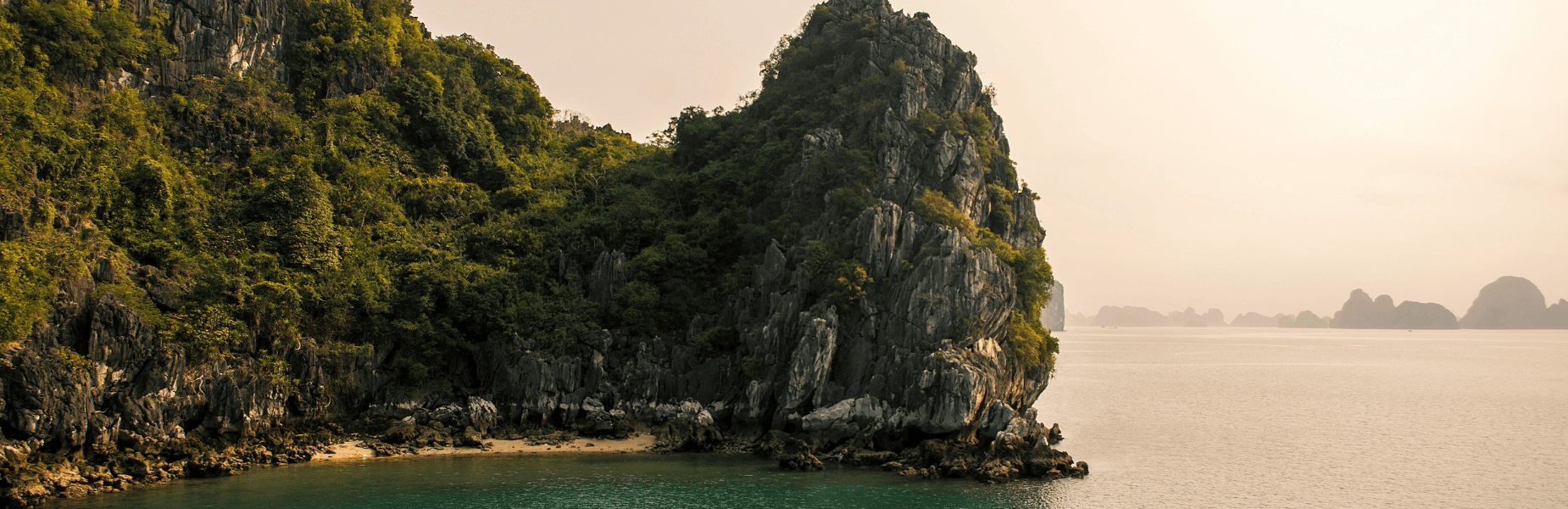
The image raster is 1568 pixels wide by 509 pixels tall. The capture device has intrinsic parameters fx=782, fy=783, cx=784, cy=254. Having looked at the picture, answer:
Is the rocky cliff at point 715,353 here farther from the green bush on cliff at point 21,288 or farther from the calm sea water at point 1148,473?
the calm sea water at point 1148,473

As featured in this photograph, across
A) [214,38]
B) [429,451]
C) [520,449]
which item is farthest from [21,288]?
[214,38]

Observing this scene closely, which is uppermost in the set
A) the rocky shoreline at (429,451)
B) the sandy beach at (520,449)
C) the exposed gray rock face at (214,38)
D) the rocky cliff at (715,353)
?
the exposed gray rock face at (214,38)

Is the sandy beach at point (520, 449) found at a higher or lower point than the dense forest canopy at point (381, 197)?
lower

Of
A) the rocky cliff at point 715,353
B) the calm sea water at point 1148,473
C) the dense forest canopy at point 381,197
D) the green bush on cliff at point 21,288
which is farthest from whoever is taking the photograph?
the dense forest canopy at point 381,197

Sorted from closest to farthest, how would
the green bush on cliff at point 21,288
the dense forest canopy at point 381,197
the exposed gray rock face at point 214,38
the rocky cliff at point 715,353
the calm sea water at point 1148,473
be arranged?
the green bush on cliff at point 21,288, the calm sea water at point 1148,473, the rocky cliff at point 715,353, the dense forest canopy at point 381,197, the exposed gray rock face at point 214,38

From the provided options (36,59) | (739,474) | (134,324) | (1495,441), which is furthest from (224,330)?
(1495,441)

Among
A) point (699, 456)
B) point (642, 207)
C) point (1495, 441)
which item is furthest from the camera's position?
point (642, 207)

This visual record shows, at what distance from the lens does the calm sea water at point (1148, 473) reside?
2973 cm

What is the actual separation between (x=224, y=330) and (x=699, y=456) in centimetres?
2207

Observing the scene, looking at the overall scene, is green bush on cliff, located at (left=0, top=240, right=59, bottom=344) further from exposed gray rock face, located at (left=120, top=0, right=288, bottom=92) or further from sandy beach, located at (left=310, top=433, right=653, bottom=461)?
exposed gray rock face, located at (left=120, top=0, right=288, bottom=92)

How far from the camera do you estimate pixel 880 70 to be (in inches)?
2050

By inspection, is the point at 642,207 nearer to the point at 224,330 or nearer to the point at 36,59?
the point at 224,330

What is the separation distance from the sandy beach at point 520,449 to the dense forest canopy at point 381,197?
4.73 meters

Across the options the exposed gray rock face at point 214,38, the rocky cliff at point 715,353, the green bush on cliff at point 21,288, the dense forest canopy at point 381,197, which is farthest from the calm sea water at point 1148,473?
the exposed gray rock face at point 214,38
